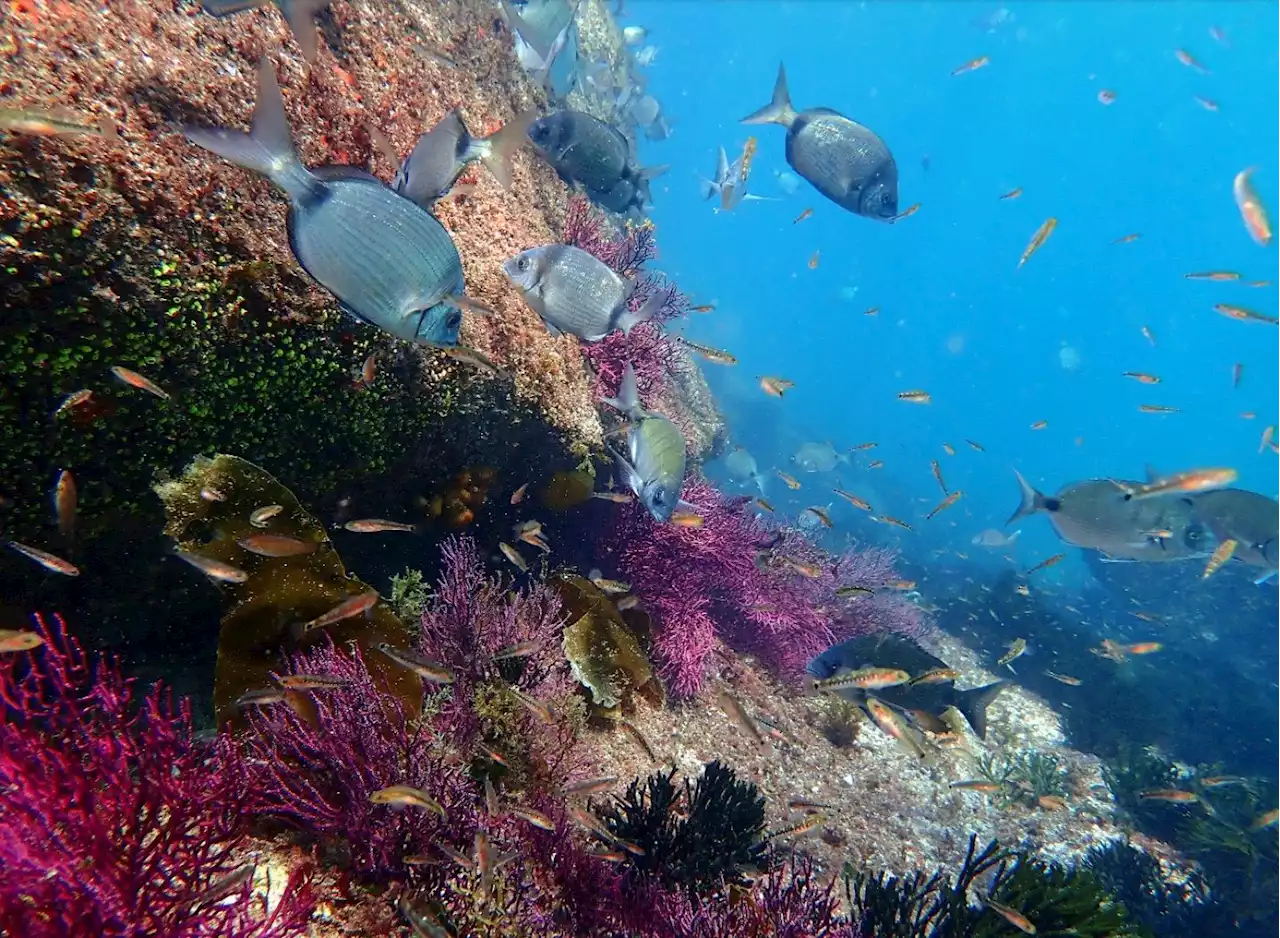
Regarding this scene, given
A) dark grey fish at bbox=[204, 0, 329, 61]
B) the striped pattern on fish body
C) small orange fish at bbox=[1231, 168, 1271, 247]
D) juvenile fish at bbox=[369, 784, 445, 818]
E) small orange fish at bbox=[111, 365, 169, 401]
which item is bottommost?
juvenile fish at bbox=[369, 784, 445, 818]

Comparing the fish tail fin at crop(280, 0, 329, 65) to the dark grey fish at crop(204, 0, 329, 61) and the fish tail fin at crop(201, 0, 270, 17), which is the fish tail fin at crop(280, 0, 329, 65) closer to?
the dark grey fish at crop(204, 0, 329, 61)

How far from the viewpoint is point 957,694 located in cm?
575

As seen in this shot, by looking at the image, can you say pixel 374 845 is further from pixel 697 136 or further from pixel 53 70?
pixel 697 136

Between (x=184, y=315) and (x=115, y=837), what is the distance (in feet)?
6.95

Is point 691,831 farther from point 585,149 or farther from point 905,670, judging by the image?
point 585,149

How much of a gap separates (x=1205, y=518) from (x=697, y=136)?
165m

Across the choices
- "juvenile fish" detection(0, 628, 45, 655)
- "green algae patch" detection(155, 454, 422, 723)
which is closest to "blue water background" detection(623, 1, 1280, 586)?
"green algae patch" detection(155, 454, 422, 723)

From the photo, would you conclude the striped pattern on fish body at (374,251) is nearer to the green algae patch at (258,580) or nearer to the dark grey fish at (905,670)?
the green algae patch at (258,580)

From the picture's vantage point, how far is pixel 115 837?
2.06m

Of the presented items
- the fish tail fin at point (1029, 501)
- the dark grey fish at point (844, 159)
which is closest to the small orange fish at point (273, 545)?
the dark grey fish at point (844, 159)

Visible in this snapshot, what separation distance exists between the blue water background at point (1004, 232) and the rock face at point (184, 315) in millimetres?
66305

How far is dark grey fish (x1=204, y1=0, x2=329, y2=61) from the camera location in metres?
2.92

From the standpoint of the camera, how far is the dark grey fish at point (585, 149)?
16.8 ft

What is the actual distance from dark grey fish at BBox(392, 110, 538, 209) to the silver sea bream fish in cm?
86
